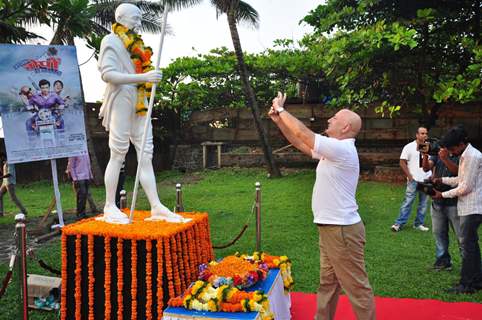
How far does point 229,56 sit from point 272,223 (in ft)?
25.1

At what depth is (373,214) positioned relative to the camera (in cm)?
798

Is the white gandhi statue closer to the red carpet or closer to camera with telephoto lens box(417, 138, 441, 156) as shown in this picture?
the red carpet

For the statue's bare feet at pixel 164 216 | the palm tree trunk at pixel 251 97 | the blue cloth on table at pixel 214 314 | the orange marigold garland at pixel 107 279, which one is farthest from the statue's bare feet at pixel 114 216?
the palm tree trunk at pixel 251 97

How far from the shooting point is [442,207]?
4.71 m

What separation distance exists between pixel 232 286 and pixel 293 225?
418cm

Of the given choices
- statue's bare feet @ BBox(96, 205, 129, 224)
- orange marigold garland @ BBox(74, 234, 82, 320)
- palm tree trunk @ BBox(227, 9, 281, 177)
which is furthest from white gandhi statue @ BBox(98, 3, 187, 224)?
palm tree trunk @ BBox(227, 9, 281, 177)

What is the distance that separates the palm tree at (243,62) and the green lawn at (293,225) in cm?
64

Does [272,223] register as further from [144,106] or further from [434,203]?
[144,106]

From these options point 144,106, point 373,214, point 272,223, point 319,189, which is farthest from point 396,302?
point 373,214

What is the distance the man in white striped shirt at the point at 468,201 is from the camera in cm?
414

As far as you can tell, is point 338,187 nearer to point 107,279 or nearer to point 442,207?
point 107,279

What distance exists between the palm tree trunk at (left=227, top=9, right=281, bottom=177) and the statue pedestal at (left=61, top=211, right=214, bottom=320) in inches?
328

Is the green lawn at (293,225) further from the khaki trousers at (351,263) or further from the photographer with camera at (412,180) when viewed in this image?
the khaki trousers at (351,263)

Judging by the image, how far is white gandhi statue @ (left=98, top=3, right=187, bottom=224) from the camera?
3625 millimetres
